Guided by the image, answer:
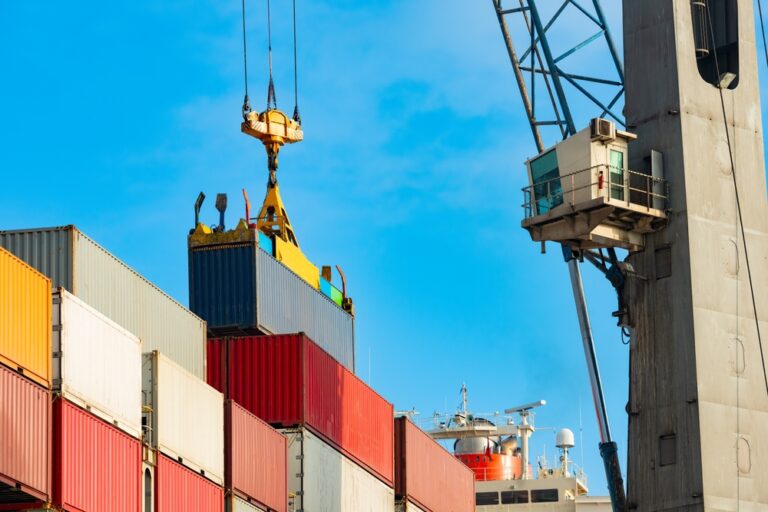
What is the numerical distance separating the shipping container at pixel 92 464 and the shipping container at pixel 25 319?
1040 millimetres

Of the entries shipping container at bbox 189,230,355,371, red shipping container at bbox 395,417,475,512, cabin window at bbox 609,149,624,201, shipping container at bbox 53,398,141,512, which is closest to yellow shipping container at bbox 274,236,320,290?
shipping container at bbox 189,230,355,371

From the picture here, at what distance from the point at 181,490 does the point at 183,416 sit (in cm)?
182

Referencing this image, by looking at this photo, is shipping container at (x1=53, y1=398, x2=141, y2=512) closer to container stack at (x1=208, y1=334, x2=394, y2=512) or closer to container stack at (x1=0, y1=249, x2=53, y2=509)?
container stack at (x1=0, y1=249, x2=53, y2=509)

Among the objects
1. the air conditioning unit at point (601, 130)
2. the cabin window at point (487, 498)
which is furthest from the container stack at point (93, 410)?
the cabin window at point (487, 498)

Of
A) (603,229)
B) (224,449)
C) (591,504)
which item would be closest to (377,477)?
(224,449)

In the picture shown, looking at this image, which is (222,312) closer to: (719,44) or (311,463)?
(311,463)

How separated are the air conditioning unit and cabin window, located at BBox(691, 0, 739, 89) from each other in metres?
3.12

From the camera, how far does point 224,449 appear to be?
46.4 metres

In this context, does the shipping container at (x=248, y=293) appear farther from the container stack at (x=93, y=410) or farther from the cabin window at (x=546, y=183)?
the container stack at (x=93, y=410)

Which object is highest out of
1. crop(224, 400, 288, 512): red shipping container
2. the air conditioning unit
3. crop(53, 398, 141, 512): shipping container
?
the air conditioning unit

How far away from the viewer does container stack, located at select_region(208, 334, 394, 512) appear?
166ft

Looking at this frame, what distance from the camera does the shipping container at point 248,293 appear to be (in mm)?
55594

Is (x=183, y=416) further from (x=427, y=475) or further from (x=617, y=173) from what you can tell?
(x=427, y=475)

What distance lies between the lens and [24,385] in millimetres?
37031
